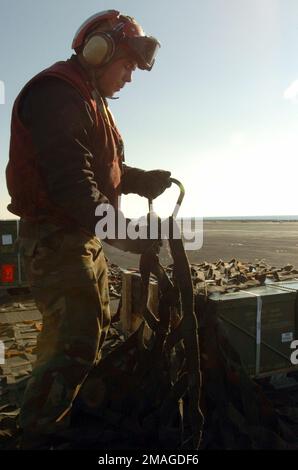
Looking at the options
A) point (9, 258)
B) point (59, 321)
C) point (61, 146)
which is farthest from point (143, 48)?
point (9, 258)

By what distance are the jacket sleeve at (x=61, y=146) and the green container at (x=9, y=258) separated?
6565 mm

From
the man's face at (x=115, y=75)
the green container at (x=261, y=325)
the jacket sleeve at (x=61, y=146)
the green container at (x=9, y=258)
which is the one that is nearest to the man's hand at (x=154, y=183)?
the man's face at (x=115, y=75)

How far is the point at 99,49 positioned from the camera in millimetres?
2795

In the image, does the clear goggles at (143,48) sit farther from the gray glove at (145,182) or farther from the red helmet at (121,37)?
the gray glove at (145,182)

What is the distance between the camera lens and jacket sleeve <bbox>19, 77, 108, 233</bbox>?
8.18 ft

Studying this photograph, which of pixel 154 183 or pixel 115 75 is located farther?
pixel 154 183

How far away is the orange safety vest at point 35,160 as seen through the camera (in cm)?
264

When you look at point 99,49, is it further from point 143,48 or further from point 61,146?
point 61,146

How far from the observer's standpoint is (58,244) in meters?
2.74

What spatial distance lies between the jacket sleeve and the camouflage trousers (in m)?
0.27

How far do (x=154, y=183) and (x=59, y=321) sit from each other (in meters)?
1.27
